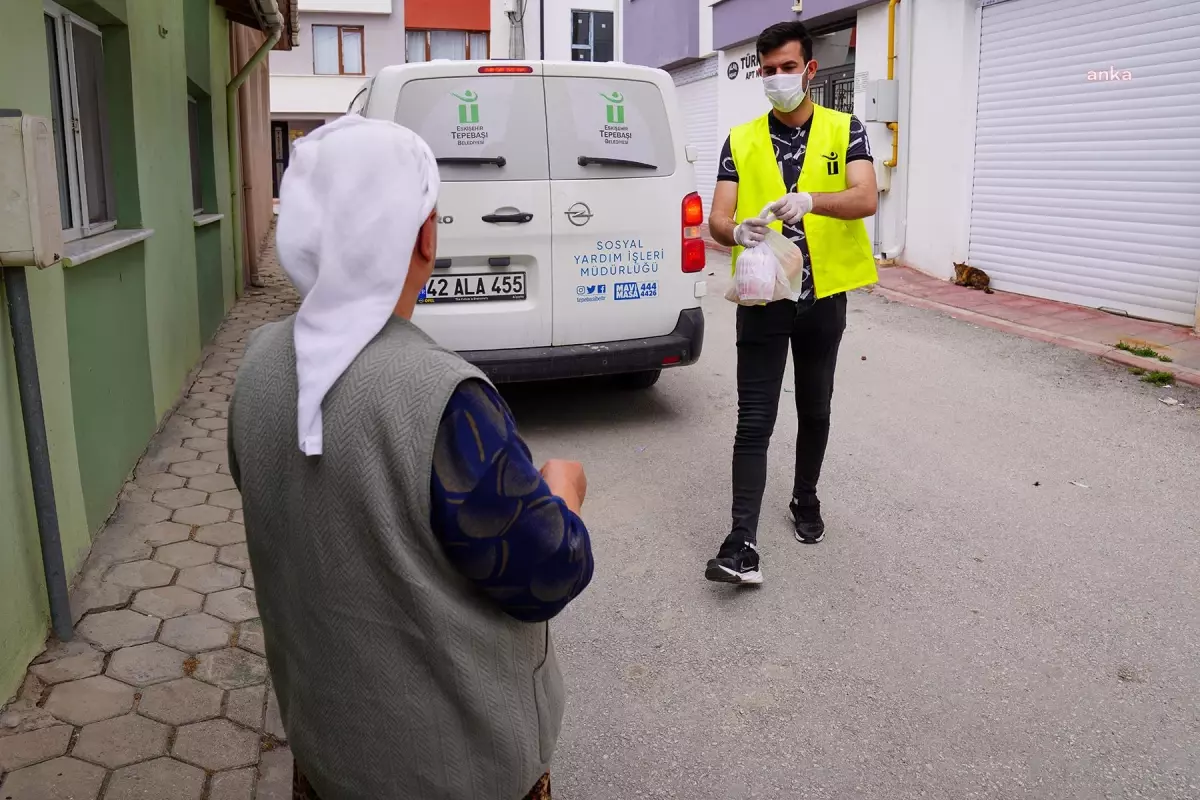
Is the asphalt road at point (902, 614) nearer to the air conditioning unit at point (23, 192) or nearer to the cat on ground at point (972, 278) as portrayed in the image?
the air conditioning unit at point (23, 192)

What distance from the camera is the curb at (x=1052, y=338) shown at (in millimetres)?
7432

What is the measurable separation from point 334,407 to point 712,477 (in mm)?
4270

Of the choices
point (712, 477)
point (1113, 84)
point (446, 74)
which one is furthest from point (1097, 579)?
point (1113, 84)

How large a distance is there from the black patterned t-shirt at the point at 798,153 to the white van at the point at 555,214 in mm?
2065

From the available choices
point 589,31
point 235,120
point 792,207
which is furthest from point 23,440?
point 589,31

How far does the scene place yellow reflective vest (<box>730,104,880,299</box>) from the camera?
3.99 metres

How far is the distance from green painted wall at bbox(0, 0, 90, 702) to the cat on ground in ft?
31.9

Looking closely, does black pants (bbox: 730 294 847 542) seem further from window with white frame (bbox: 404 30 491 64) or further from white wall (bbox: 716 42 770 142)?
window with white frame (bbox: 404 30 491 64)

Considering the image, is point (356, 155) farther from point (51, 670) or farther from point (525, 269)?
point (525, 269)

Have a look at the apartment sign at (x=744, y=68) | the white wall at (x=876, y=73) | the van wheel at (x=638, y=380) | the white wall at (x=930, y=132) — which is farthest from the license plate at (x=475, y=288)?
the apartment sign at (x=744, y=68)

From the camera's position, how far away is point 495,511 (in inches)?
54.2

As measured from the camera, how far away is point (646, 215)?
617 centimetres

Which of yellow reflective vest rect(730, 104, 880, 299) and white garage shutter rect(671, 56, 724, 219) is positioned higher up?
white garage shutter rect(671, 56, 724, 219)

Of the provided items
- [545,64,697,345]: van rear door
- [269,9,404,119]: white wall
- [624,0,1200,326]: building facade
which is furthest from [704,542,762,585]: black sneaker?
[269,9,404,119]: white wall
